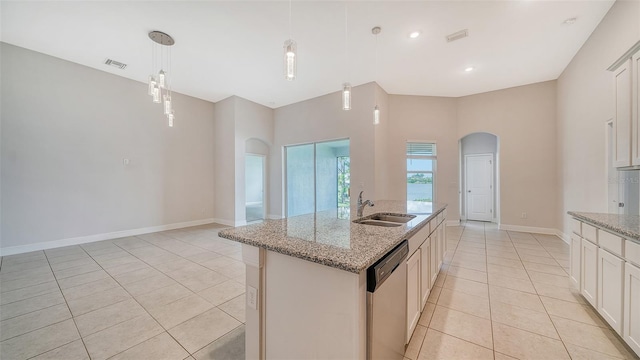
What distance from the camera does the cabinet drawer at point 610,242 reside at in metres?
1.63

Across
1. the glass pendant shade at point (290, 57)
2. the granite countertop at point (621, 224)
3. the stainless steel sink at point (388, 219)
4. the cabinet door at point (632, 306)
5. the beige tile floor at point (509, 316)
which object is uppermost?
the glass pendant shade at point (290, 57)

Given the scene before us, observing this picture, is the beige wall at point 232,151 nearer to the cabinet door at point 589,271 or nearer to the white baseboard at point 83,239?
the white baseboard at point 83,239

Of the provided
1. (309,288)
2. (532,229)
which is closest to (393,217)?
(309,288)

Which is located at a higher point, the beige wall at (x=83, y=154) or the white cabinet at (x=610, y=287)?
the beige wall at (x=83, y=154)

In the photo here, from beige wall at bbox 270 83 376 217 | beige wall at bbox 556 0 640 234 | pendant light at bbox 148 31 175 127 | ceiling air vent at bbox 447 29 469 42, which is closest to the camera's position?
beige wall at bbox 556 0 640 234

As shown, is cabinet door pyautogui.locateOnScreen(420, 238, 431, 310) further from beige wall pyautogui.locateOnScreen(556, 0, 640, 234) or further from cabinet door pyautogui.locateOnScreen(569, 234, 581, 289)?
beige wall pyautogui.locateOnScreen(556, 0, 640, 234)

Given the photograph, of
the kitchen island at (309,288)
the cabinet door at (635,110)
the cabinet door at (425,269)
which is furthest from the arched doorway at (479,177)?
the kitchen island at (309,288)

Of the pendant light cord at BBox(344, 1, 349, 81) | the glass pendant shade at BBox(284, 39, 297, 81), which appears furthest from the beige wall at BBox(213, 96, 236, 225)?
the glass pendant shade at BBox(284, 39, 297, 81)

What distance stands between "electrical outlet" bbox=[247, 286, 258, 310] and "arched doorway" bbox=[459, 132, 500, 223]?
22.3ft

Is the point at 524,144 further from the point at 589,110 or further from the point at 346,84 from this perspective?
the point at 346,84

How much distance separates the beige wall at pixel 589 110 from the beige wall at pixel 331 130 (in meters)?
3.23

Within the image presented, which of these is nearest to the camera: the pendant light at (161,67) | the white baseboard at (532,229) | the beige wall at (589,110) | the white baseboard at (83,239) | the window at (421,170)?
the beige wall at (589,110)

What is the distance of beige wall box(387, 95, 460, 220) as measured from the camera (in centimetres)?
571

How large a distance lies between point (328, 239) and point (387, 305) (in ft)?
1.51
